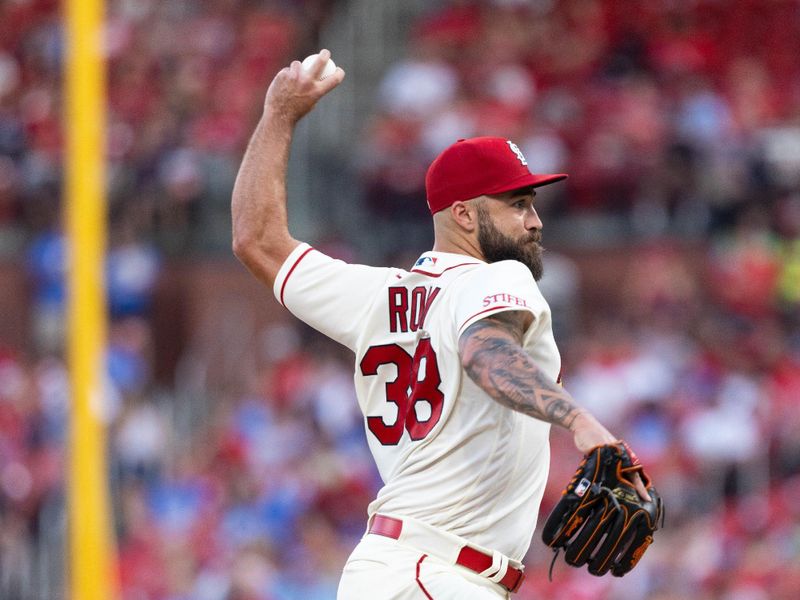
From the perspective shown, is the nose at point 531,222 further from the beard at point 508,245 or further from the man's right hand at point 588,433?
the man's right hand at point 588,433

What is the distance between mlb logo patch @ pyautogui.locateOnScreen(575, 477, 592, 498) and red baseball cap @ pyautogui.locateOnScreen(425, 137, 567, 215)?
848 millimetres

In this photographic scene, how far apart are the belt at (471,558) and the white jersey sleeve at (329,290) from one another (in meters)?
0.50

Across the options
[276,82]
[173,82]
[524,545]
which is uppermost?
[173,82]

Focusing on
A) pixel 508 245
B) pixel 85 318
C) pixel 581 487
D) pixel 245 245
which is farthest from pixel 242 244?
pixel 85 318

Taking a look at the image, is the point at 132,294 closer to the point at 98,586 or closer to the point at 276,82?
the point at 98,586

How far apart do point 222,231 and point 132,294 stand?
977 mm

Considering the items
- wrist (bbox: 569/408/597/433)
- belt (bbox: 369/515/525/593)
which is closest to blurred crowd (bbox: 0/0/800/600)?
belt (bbox: 369/515/525/593)

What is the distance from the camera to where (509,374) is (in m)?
3.29

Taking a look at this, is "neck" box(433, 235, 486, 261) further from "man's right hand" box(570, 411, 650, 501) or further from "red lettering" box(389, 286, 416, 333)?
"man's right hand" box(570, 411, 650, 501)

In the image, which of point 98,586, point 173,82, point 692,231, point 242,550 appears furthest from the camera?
point 173,82

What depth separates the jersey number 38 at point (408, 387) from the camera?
3706mm

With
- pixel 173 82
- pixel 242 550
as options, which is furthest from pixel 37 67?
pixel 242 550

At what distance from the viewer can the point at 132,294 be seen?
40.2 ft

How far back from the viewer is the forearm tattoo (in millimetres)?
3223
